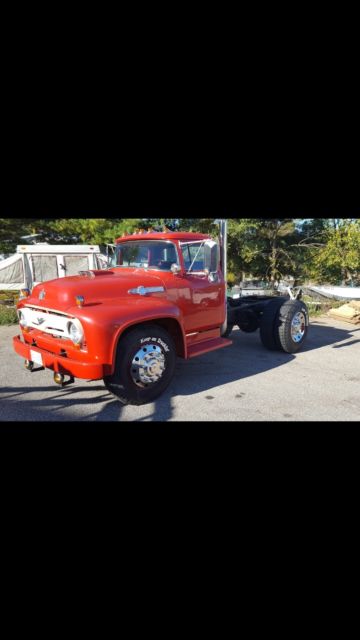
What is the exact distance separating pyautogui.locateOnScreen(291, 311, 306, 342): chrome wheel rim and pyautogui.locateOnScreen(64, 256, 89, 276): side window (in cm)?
739

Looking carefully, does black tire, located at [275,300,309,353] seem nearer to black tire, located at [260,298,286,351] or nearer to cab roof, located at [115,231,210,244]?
black tire, located at [260,298,286,351]

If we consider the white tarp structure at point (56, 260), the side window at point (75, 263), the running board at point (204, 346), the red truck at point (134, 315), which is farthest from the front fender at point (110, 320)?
the side window at point (75, 263)

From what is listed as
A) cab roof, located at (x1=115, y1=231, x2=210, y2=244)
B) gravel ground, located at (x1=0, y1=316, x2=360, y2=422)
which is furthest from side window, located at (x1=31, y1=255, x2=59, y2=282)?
cab roof, located at (x1=115, y1=231, x2=210, y2=244)

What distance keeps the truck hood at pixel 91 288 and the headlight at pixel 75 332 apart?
0.24 meters

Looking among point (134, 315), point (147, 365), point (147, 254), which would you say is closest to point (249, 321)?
point (147, 254)

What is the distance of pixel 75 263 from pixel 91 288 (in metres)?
7.85

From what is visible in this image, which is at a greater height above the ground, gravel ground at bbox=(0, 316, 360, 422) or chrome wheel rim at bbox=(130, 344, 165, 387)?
chrome wheel rim at bbox=(130, 344, 165, 387)

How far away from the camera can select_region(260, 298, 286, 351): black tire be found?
644 centimetres

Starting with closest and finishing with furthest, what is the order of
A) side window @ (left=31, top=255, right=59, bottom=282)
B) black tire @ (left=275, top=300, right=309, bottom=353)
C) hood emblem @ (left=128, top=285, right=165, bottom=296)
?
hood emblem @ (left=128, top=285, right=165, bottom=296)
black tire @ (left=275, top=300, right=309, bottom=353)
side window @ (left=31, top=255, right=59, bottom=282)

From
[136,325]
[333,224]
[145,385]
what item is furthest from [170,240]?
[333,224]

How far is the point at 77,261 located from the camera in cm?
1138

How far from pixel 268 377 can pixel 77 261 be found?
830 cm

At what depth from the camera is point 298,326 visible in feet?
21.7

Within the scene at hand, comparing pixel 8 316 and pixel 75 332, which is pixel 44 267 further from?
pixel 75 332
